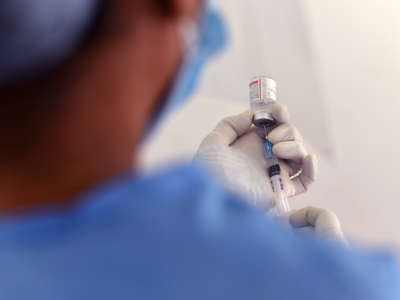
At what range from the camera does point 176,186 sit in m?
0.41

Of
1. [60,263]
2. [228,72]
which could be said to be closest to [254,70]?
[228,72]

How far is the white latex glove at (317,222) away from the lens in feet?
3.87

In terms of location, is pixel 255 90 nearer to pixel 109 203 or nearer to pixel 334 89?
pixel 334 89

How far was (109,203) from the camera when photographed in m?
0.40

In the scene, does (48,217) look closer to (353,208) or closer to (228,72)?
(228,72)

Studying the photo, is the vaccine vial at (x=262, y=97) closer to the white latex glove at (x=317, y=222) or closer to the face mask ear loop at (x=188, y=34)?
the white latex glove at (x=317, y=222)

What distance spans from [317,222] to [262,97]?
348mm

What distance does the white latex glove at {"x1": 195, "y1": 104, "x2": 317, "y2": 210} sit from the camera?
1.31 m

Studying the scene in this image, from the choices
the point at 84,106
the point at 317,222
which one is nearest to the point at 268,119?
the point at 317,222

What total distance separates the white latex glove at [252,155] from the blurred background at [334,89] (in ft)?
0.74

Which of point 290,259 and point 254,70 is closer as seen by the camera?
point 290,259

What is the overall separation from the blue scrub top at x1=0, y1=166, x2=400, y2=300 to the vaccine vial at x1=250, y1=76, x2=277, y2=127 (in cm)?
88

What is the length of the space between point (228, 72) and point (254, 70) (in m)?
0.12

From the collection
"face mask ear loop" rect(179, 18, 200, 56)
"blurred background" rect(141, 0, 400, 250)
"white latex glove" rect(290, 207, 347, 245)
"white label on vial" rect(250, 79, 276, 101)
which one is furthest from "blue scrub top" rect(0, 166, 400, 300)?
"blurred background" rect(141, 0, 400, 250)
